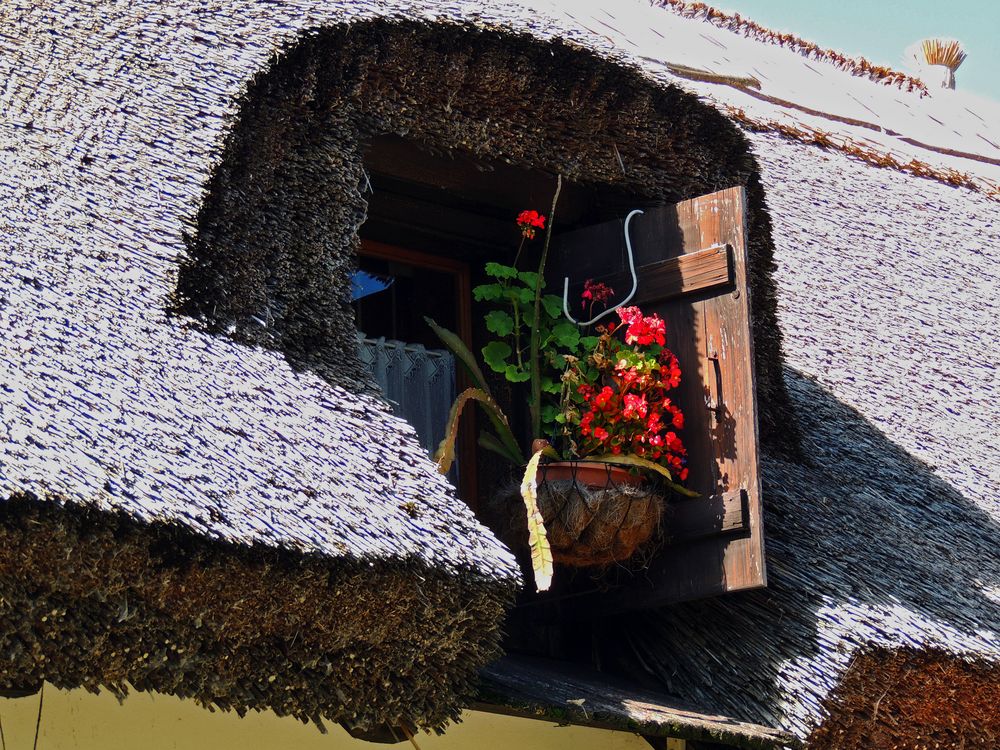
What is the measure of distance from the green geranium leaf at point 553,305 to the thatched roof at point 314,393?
39cm

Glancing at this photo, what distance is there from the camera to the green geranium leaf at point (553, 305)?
193 inches

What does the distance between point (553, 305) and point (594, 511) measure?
729 millimetres

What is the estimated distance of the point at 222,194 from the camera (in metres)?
4.17

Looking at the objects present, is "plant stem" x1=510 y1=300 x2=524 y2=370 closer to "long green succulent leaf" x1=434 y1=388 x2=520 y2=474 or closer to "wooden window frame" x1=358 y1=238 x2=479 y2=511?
"long green succulent leaf" x1=434 y1=388 x2=520 y2=474

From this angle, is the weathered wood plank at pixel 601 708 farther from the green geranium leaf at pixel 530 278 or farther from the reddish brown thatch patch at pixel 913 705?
the green geranium leaf at pixel 530 278

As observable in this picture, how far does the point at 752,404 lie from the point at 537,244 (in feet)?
3.59

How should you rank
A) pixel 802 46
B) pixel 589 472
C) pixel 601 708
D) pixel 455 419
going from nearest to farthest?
1. pixel 601 708
2. pixel 455 419
3. pixel 589 472
4. pixel 802 46

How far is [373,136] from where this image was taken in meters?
4.77

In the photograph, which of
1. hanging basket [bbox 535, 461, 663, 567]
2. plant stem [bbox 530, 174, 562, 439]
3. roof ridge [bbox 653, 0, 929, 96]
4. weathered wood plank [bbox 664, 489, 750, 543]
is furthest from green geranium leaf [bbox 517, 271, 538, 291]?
roof ridge [bbox 653, 0, 929, 96]

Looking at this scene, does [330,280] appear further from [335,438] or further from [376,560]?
[376,560]

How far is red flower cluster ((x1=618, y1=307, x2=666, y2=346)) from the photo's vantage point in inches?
183

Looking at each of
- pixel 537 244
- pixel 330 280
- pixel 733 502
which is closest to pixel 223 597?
pixel 330 280

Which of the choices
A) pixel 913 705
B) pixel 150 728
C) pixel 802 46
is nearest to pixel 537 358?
pixel 913 705

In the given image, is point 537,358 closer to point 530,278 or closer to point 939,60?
point 530,278
